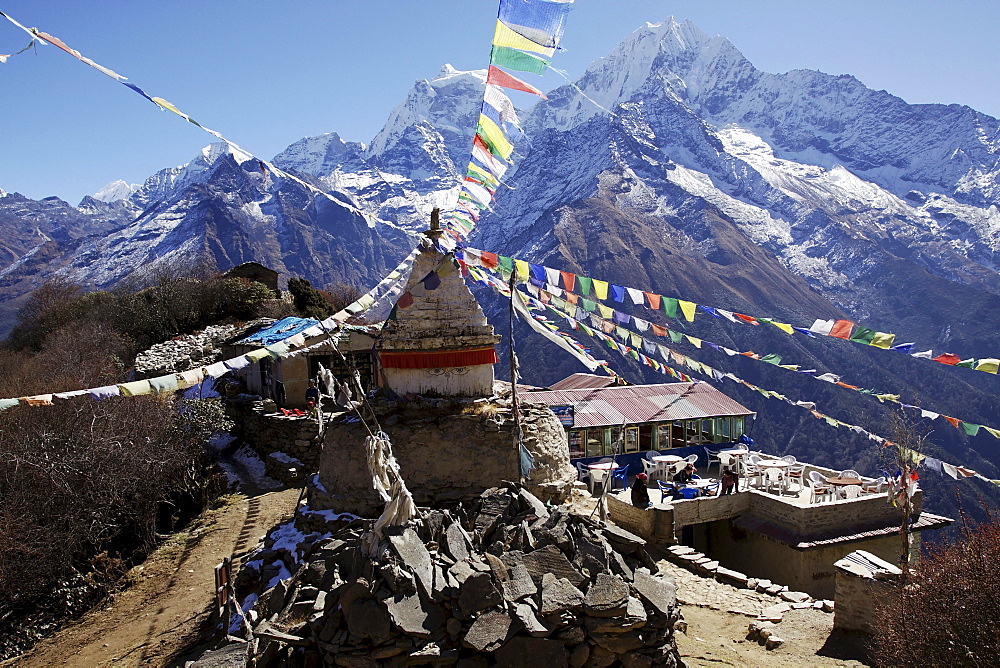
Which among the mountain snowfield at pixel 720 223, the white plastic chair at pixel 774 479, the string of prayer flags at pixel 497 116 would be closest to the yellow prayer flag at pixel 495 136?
the string of prayer flags at pixel 497 116

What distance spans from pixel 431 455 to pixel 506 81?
6129 millimetres

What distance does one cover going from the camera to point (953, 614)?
6.13 metres

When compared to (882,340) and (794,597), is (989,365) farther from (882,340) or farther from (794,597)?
(794,597)

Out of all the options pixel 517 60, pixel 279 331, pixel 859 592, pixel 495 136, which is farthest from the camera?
pixel 279 331

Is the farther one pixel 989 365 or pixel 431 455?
pixel 989 365

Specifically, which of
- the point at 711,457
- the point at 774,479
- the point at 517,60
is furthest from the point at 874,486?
the point at 517,60

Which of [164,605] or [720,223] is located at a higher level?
[720,223]

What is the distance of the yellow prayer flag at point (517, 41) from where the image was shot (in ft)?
30.6

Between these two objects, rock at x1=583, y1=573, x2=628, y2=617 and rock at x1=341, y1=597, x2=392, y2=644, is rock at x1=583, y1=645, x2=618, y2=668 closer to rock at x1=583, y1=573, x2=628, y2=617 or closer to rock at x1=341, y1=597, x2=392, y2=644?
rock at x1=583, y1=573, x2=628, y2=617

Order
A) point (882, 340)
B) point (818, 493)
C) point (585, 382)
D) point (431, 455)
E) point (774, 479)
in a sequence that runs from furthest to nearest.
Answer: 1. point (585, 382)
2. point (774, 479)
3. point (818, 493)
4. point (882, 340)
5. point (431, 455)

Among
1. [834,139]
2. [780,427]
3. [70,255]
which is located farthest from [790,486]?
[834,139]

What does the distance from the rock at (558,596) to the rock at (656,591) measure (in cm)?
79

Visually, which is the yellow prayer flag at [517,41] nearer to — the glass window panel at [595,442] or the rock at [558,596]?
the rock at [558,596]

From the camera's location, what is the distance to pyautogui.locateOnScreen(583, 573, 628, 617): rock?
251 inches
